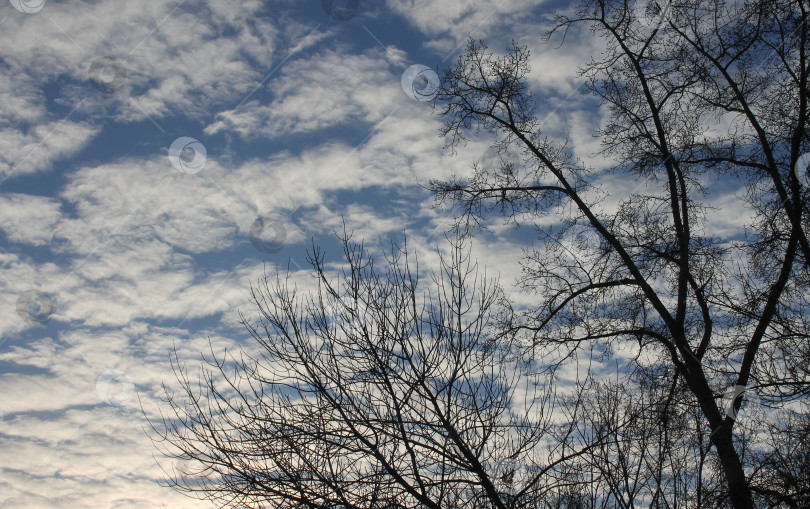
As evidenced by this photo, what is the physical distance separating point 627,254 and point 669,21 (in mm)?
3936

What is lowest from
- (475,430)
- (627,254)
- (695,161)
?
Result: (475,430)

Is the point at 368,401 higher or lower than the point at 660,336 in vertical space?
lower

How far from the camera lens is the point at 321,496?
4703mm

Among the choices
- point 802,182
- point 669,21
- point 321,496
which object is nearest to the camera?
point 321,496

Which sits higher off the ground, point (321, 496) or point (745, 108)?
point (745, 108)

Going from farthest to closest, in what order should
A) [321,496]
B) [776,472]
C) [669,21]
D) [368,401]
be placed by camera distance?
[669,21], [776,472], [368,401], [321,496]

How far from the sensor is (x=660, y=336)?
26.3 feet

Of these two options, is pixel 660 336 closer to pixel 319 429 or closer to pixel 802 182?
pixel 802 182

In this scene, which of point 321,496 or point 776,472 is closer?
point 321,496

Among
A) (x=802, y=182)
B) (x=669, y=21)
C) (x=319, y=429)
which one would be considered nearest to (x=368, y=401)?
(x=319, y=429)

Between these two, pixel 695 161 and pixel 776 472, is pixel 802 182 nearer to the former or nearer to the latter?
pixel 695 161

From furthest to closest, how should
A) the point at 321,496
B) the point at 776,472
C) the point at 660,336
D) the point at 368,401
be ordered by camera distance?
1. the point at 660,336
2. the point at 776,472
3. the point at 368,401
4. the point at 321,496

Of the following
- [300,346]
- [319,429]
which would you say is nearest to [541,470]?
[319,429]

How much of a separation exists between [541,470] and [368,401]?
5.85 ft
